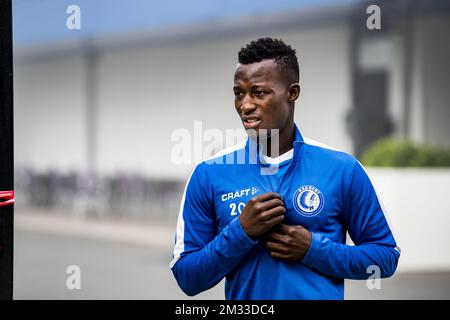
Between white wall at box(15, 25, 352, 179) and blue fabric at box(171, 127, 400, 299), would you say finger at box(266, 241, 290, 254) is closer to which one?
blue fabric at box(171, 127, 400, 299)

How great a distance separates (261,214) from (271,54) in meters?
0.50

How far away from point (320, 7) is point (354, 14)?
1.92 feet

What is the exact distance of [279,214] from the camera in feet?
7.29

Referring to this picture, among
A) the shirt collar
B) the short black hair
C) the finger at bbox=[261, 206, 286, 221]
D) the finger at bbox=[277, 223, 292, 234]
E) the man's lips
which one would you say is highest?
the short black hair

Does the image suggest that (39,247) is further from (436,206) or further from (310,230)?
(310,230)

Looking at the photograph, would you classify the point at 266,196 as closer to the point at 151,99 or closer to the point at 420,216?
the point at 420,216

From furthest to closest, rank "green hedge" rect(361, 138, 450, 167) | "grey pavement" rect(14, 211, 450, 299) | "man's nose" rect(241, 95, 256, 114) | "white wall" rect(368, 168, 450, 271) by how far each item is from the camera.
→ "green hedge" rect(361, 138, 450, 167)
"white wall" rect(368, 168, 450, 271)
"grey pavement" rect(14, 211, 450, 299)
"man's nose" rect(241, 95, 256, 114)

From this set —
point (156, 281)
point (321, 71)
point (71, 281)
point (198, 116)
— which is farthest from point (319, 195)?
point (198, 116)

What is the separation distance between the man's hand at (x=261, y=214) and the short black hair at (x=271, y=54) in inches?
15.6

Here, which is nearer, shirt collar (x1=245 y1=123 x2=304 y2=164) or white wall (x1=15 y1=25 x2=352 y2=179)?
shirt collar (x1=245 y1=123 x2=304 y2=164)

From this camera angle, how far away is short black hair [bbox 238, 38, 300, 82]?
2334 mm

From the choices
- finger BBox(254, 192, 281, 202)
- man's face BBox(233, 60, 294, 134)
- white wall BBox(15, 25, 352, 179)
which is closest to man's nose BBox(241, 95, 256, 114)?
man's face BBox(233, 60, 294, 134)

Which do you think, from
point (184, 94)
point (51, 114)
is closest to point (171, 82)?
point (184, 94)

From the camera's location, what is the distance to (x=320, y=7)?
41.9 feet
